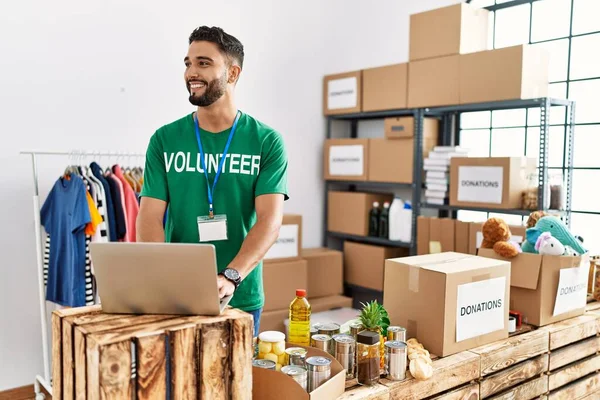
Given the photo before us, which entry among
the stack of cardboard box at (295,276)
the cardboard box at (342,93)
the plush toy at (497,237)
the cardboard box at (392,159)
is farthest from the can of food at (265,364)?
the cardboard box at (342,93)

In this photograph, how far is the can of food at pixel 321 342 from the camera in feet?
4.90

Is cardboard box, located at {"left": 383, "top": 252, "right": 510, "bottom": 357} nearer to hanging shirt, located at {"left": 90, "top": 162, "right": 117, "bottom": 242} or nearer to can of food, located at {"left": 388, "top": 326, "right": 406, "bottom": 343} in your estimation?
can of food, located at {"left": 388, "top": 326, "right": 406, "bottom": 343}

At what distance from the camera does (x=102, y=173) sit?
3.08 m

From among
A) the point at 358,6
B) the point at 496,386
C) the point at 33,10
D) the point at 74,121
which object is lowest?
the point at 496,386

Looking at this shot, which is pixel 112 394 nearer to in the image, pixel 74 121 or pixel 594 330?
pixel 594 330

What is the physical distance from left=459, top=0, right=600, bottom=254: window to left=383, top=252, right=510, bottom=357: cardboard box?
77.7 inches

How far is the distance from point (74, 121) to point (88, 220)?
0.75 metres

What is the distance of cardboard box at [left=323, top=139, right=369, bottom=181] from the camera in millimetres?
4102

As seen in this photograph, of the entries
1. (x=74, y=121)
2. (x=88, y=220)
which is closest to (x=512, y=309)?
(x=88, y=220)

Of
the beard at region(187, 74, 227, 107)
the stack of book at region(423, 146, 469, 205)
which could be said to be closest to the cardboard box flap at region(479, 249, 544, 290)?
the beard at region(187, 74, 227, 107)

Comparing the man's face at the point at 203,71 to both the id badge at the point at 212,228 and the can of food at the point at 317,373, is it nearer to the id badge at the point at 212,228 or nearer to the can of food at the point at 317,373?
the id badge at the point at 212,228

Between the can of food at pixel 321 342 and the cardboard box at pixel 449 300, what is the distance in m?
0.35

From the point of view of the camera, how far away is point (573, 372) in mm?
2143

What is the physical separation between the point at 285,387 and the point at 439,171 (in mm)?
2622
